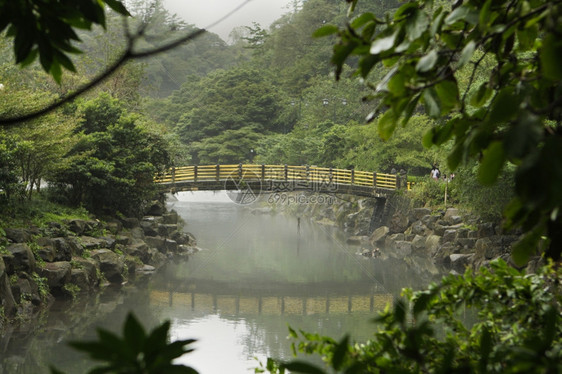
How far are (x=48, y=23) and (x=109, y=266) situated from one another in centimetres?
1110

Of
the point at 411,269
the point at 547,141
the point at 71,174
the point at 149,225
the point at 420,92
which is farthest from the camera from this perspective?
the point at 149,225

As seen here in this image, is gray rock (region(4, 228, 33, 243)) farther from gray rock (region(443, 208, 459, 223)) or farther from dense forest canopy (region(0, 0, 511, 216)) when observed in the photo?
gray rock (region(443, 208, 459, 223))

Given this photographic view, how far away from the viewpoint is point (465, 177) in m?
13.5

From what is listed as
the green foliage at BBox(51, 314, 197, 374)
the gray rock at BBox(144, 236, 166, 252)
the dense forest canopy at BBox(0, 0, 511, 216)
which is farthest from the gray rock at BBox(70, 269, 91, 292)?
the green foliage at BBox(51, 314, 197, 374)

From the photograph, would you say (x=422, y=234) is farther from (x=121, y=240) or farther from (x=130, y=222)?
(x=121, y=240)

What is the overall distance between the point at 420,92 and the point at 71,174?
12.9 metres

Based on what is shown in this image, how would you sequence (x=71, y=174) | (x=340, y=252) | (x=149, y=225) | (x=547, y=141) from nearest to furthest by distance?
(x=547, y=141) < (x=71, y=174) < (x=149, y=225) < (x=340, y=252)

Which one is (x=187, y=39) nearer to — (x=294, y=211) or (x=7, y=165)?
(x=7, y=165)

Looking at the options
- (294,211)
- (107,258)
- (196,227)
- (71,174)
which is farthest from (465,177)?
(294,211)

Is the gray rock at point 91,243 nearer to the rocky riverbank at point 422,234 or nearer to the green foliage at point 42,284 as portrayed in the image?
the green foliage at point 42,284

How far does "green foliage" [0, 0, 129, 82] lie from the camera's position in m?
1.29

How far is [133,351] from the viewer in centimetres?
89

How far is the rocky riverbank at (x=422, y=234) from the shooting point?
13.9 meters

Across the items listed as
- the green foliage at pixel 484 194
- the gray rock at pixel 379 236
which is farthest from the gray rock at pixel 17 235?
the gray rock at pixel 379 236
